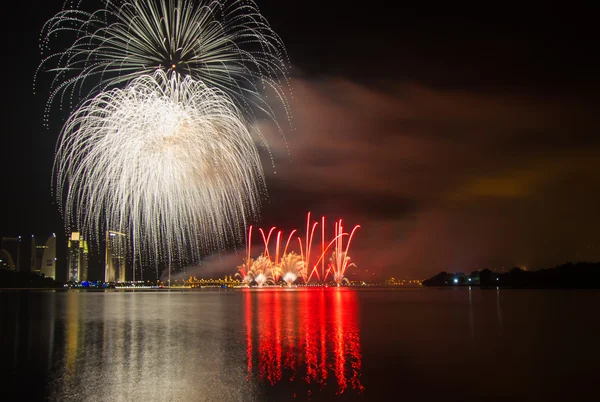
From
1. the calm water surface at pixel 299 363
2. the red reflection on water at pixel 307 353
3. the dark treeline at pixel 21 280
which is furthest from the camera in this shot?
the dark treeline at pixel 21 280

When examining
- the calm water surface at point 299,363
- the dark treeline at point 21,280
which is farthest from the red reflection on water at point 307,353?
the dark treeline at point 21,280

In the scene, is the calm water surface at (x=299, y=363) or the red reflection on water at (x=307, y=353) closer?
the calm water surface at (x=299, y=363)

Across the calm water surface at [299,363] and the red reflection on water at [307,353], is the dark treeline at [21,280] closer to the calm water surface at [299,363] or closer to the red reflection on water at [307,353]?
the calm water surface at [299,363]

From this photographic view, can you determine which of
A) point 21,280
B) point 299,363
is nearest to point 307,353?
point 299,363

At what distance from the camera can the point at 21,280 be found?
165 m

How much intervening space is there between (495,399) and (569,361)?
6861 mm

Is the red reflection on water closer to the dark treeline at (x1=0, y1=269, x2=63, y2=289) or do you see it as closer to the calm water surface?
→ the calm water surface

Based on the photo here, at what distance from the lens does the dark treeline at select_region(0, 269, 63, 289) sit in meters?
159

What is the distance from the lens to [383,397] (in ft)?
38.1

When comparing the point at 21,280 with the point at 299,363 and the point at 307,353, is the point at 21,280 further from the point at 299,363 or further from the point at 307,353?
the point at 299,363

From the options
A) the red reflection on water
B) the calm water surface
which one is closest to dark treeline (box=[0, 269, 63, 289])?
the calm water surface

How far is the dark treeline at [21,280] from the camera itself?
15912cm

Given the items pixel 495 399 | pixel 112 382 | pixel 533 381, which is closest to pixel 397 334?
pixel 533 381

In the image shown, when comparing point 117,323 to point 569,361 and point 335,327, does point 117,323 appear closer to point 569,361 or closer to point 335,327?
point 335,327
